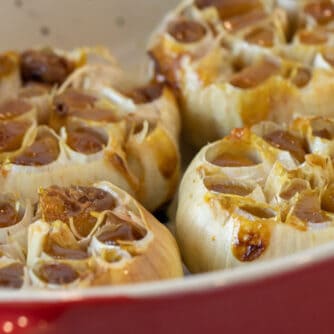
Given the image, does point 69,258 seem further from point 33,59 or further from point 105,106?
point 33,59

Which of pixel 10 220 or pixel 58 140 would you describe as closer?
pixel 10 220

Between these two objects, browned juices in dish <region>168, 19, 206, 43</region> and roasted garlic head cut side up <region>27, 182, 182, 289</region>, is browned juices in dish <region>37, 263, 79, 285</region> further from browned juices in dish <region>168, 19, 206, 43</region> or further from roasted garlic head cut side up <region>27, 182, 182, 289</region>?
browned juices in dish <region>168, 19, 206, 43</region>

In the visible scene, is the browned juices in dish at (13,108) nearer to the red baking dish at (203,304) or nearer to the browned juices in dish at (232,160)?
the browned juices in dish at (232,160)

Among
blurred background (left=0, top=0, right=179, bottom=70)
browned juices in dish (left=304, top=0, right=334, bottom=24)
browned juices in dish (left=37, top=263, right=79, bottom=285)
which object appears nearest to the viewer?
browned juices in dish (left=37, top=263, right=79, bottom=285)

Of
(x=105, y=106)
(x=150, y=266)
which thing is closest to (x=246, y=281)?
(x=150, y=266)

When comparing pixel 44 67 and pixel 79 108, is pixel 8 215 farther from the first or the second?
pixel 44 67

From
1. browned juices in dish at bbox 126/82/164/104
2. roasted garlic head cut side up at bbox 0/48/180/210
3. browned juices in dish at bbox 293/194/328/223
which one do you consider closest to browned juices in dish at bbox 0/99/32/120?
roasted garlic head cut side up at bbox 0/48/180/210

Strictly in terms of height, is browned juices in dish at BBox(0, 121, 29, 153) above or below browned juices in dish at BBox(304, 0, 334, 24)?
below

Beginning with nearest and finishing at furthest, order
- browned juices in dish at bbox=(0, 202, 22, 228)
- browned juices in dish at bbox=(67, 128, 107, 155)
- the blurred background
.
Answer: browned juices in dish at bbox=(0, 202, 22, 228), browned juices in dish at bbox=(67, 128, 107, 155), the blurred background
